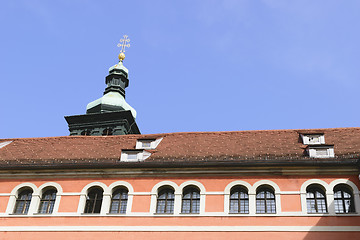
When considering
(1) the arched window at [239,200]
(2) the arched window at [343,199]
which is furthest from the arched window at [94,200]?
(2) the arched window at [343,199]

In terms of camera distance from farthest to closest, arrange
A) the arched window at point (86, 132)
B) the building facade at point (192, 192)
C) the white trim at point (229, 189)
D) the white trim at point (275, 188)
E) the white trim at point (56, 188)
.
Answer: the arched window at point (86, 132) < the white trim at point (56, 188) < the white trim at point (229, 189) < the white trim at point (275, 188) < the building facade at point (192, 192)

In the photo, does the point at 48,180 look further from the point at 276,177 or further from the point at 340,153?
the point at 340,153

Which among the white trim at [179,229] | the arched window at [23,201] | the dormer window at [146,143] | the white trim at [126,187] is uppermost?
the dormer window at [146,143]

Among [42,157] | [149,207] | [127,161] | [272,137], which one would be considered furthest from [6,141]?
[272,137]

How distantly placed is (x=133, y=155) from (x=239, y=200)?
5.81 m

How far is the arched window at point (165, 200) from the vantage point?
2478 centimetres

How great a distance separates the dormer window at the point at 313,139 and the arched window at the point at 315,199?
3544mm

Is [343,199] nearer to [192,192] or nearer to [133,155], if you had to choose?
[192,192]

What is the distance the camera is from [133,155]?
88.1 ft

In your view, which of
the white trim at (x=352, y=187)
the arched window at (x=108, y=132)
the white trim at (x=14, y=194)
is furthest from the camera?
the arched window at (x=108, y=132)

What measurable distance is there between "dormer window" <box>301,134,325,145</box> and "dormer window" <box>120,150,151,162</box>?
26.1 feet

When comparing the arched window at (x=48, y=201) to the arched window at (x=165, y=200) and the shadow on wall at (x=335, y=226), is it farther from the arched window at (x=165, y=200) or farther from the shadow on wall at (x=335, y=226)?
the shadow on wall at (x=335, y=226)

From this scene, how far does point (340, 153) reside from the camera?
83.8ft

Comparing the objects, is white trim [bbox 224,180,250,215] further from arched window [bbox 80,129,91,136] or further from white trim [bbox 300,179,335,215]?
arched window [bbox 80,129,91,136]
